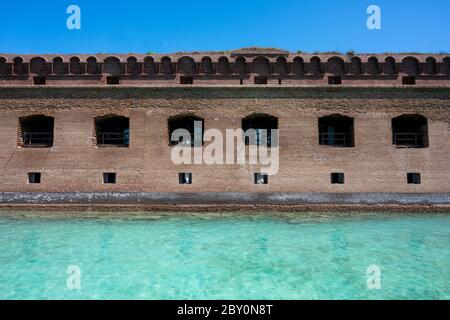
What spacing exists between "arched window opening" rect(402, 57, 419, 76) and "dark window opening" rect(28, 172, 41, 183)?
15.4 meters

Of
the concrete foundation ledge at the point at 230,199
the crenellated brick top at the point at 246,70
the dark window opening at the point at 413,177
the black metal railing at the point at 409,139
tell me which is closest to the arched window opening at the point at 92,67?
the crenellated brick top at the point at 246,70

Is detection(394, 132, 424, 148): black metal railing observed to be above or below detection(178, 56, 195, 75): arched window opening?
below

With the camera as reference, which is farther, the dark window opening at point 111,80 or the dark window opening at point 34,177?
the dark window opening at point 111,80

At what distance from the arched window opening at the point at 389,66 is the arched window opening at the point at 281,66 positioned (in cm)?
407

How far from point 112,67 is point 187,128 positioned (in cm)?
402

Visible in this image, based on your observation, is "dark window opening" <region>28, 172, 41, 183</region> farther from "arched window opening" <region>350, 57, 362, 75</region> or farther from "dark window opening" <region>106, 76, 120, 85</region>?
"arched window opening" <region>350, 57, 362, 75</region>

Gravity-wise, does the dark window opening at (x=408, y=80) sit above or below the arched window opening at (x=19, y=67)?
below

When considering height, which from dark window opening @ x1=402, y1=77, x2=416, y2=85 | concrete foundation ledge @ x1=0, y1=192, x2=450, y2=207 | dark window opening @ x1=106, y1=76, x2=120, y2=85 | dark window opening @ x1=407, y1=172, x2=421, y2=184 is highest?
dark window opening @ x1=106, y1=76, x2=120, y2=85

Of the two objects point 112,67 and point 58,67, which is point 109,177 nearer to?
point 112,67

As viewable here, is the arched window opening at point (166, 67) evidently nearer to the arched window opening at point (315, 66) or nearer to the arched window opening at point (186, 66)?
the arched window opening at point (186, 66)

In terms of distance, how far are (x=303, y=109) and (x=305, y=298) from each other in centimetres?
925

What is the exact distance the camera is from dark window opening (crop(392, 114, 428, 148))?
42.0ft

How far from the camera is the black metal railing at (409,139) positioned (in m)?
13.0

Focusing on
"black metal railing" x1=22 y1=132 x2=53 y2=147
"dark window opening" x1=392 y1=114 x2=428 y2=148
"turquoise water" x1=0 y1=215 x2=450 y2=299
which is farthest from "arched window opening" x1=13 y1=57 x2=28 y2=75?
"dark window opening" x1=392 y1=114 x2=428 y2=148
